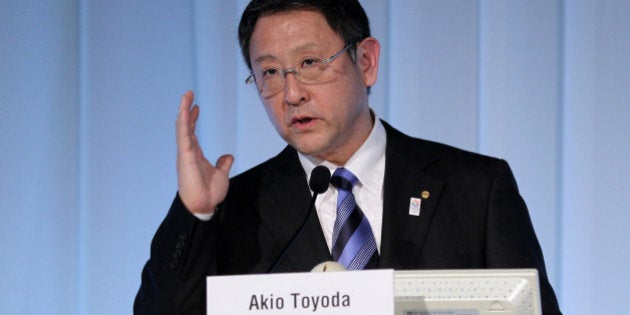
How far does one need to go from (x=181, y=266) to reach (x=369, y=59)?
740 millimetres

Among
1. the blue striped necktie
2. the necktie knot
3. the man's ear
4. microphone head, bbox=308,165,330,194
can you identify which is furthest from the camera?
the man's ear

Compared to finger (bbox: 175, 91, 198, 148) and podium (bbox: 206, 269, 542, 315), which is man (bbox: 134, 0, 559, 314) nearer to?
finger (bbox: 175, 91, 198, 148)

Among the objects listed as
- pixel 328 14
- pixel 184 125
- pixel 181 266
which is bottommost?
pixel 181 266

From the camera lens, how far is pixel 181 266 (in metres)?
1.80

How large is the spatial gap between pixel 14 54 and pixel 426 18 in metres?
1.35

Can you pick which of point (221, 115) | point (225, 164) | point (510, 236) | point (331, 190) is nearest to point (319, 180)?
point (225, 164)

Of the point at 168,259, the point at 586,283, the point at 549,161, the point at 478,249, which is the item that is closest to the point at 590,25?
the point at 549,161

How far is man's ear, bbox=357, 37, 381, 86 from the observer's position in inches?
86.6

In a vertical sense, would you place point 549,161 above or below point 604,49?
below

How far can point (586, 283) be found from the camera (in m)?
2.78

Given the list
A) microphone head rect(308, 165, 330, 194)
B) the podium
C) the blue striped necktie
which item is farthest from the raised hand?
the podium

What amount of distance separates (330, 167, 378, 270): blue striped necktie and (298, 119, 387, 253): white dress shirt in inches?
1.6

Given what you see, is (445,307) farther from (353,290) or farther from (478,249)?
(478,249)

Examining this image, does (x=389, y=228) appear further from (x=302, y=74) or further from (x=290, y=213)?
(x=302, y=74)
